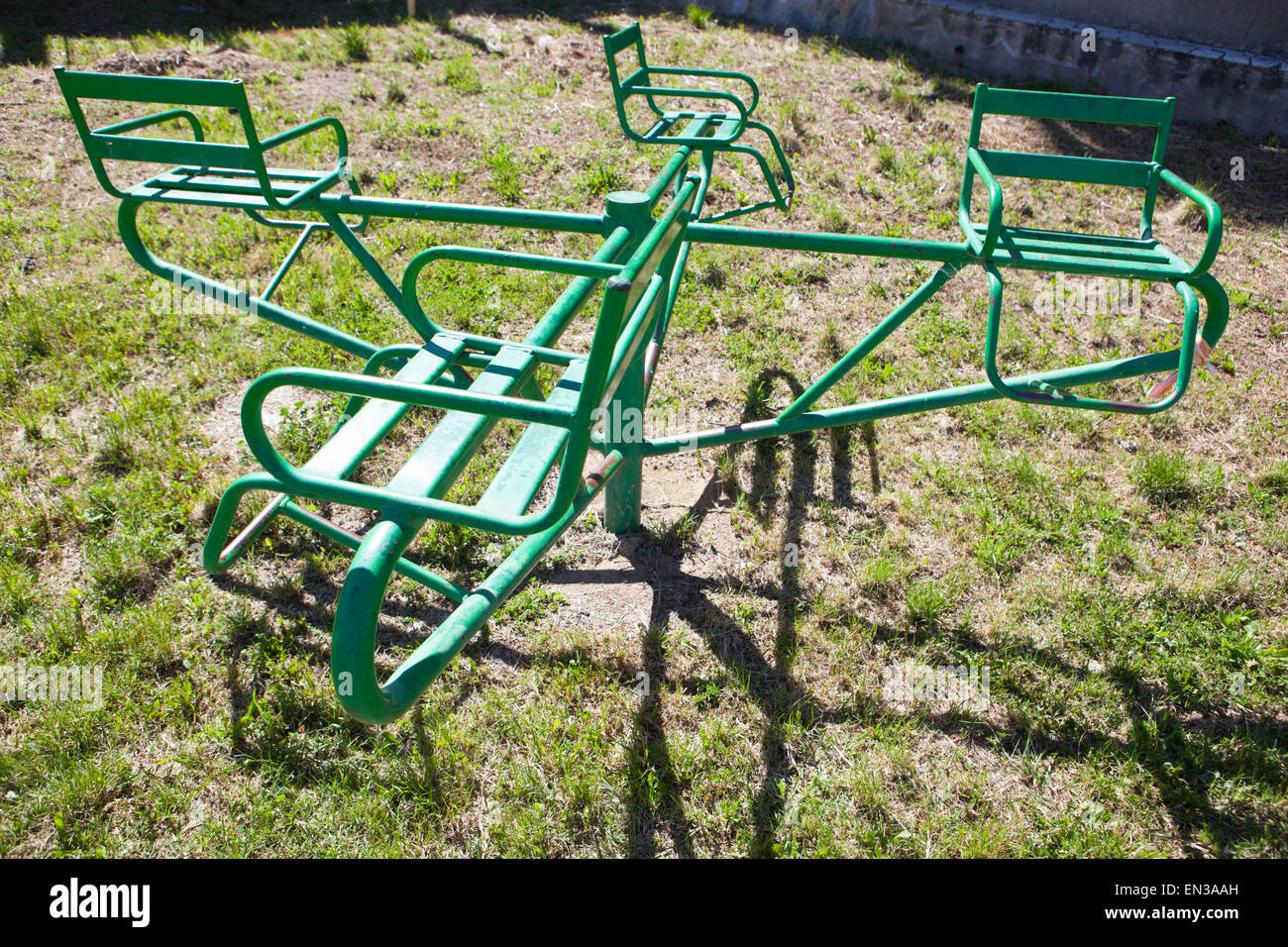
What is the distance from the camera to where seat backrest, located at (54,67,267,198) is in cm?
225

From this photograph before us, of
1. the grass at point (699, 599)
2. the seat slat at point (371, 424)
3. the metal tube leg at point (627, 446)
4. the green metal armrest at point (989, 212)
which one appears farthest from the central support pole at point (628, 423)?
Answer: the green metal armrest at point (989, 212)

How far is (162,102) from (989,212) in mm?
2260

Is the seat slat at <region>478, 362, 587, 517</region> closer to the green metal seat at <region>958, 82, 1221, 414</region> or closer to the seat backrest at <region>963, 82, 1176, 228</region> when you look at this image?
the green metal seat at <region>958, 82, 1221, 414</region>

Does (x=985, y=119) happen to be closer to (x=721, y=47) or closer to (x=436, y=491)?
(x=721, y=47)

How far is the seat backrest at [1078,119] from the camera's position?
2256 millimetres

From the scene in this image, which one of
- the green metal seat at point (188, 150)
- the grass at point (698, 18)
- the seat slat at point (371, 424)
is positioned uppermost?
the grass at point (698, 18)

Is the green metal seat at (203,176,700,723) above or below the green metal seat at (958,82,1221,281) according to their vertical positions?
below

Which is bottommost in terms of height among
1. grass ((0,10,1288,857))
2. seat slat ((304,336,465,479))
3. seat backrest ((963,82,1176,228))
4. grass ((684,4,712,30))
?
grass ((0,10,1288,857))

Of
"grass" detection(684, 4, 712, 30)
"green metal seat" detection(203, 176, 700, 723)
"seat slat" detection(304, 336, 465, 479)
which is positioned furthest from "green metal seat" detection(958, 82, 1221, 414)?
"grass" detection(684, 4, 712, 30)

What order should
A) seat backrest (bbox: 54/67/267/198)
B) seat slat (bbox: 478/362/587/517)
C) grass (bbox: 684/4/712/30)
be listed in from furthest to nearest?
grass (bbox: 684/4/712/30) < seat backrest (bbox: 54/67/267/198) < seat slat (bbox: 478/362/587/517)

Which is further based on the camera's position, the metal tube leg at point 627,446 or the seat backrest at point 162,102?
the metal tube leg at point 627,446

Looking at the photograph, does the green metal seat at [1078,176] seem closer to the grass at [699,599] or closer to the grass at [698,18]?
the grass at [699,599]

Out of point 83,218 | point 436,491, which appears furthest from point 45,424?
point 436,491

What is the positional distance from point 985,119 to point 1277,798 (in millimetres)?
6019
